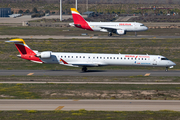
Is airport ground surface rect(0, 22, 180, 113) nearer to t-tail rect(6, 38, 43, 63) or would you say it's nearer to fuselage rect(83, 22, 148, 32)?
t-tail rect(6, 38, 43, 63)

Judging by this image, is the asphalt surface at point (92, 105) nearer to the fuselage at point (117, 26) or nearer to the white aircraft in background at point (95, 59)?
the white aircraft in background at point (95, 59)

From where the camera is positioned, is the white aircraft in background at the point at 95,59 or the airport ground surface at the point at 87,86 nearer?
the airport ground surface at the point at 87,86

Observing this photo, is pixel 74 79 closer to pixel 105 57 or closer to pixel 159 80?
pixel 105 57

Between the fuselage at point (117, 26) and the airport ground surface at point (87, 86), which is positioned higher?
the fuselage at point (117, 26)

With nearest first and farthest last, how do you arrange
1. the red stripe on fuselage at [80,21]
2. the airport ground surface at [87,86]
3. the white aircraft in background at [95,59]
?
the airport ground surface at [87,86] < the white aircraft in background at [95,59] < the red stripe on fuselage at [80,21]

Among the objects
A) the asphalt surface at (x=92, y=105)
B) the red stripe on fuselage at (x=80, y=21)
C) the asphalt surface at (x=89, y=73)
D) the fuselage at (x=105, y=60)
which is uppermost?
the red stripe on fuselage at (x=80, y=21)

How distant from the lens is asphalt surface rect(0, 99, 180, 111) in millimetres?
26797

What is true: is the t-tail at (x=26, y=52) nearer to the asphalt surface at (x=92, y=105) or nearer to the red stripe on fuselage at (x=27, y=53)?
the red stripe on fuselage at (x=27, y=53)

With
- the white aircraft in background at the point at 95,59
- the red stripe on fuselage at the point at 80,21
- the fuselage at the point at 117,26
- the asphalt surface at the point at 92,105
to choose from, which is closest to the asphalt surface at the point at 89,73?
the white aircraft in background at the point at 95,59

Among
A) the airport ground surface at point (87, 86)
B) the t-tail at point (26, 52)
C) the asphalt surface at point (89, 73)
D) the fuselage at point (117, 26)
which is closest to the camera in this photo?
the airport ground surface at point (87, 86)

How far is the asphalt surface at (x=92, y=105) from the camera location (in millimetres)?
26797

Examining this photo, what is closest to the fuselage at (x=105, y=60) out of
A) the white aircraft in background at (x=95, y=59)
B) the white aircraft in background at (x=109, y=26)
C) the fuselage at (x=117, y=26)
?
the white aircraft in background at (x=95, y=59)

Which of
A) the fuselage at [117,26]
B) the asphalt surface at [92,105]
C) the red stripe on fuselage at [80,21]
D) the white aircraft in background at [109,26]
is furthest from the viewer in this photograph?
the fuselage at [117,26]

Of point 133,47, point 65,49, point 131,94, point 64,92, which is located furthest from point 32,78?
point 133,47
